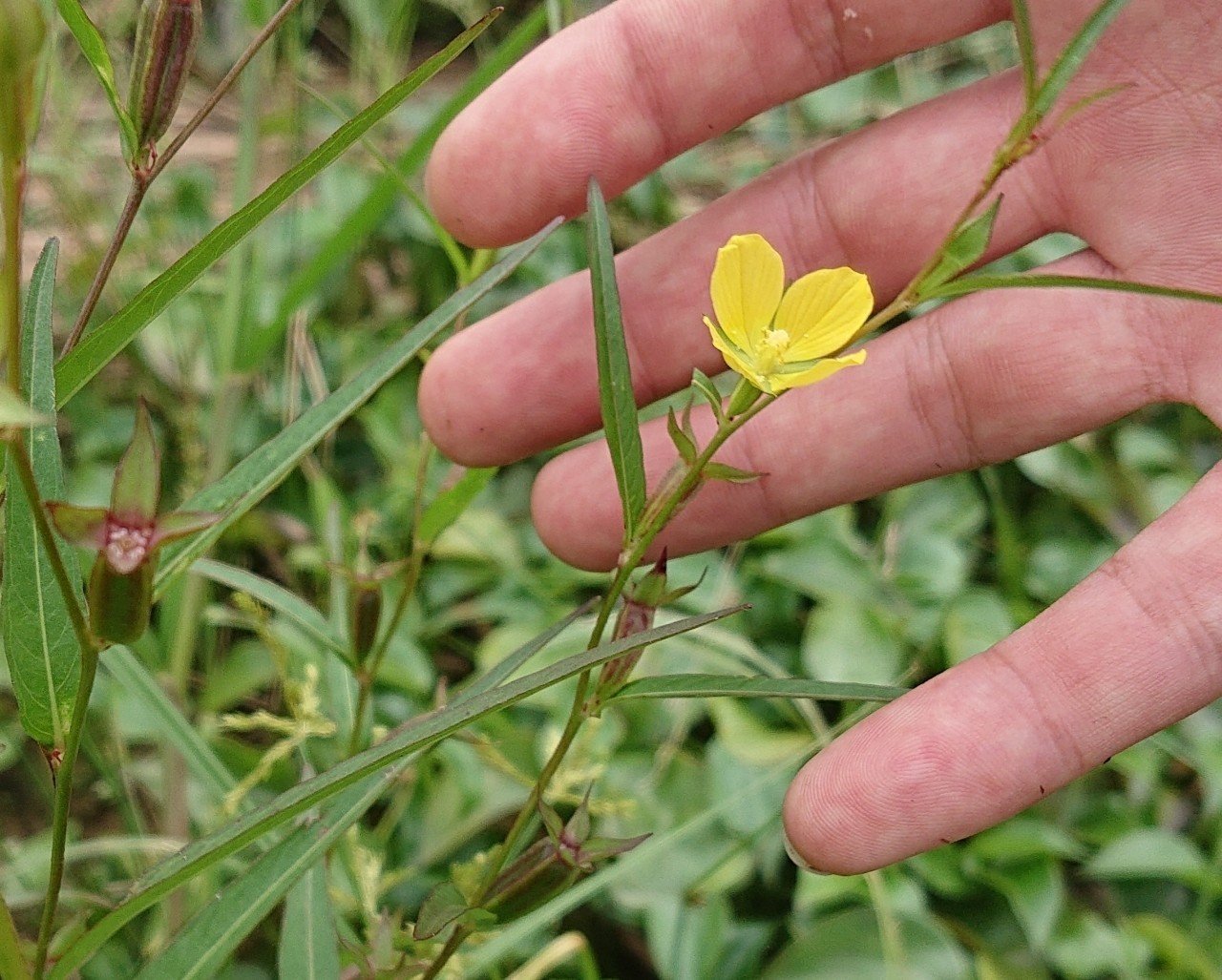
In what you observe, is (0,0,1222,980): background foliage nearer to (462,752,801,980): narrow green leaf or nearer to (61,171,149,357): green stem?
(462,752,801,980): narrow green leaf

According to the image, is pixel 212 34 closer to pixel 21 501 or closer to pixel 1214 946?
pixel 21 501

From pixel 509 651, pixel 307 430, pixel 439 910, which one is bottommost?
pixel 509 651

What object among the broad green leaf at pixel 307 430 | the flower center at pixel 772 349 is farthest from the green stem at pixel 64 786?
the flower center at pixel 772 349

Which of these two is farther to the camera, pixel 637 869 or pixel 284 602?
pixel 637 869

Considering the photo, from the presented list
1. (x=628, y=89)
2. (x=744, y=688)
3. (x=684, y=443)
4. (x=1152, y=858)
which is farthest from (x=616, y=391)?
(x=1152, y=858)

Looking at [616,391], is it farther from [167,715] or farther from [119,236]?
[167,715]

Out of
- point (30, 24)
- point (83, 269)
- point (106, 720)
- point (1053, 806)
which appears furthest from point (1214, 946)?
point (83, 269)

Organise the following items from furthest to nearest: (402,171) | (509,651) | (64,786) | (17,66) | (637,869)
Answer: (509,651) → (637,869) → (402,171) → (64,786) → (17,66)
